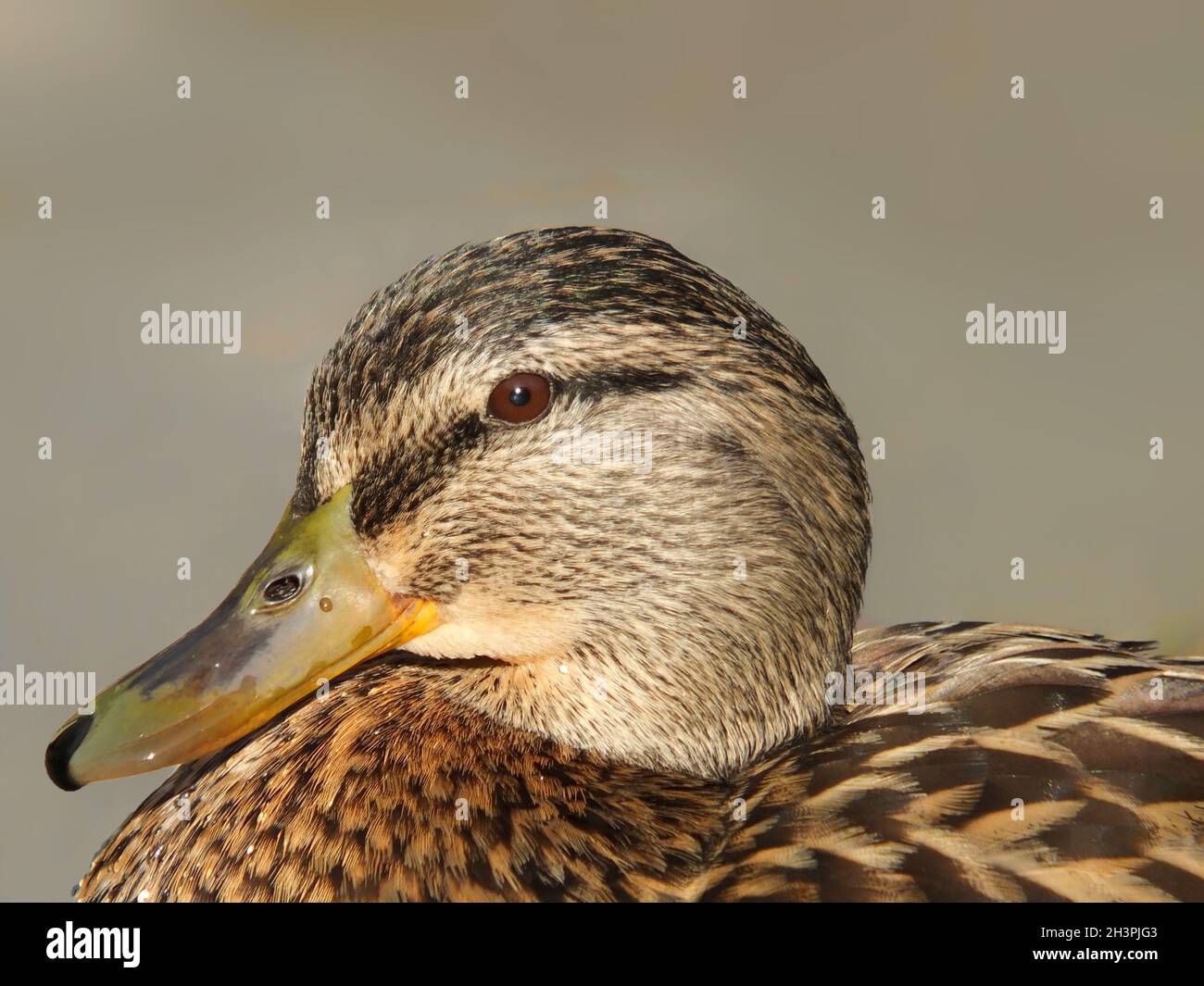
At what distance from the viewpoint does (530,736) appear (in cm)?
235

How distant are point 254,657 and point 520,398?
587mm

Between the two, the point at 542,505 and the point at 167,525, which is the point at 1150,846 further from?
the point at 167,525

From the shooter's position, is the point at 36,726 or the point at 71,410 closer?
the point at 36,726

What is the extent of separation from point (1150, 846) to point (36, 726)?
298 cm

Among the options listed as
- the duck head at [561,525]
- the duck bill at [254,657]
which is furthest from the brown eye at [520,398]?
the duck bill at [254,657]

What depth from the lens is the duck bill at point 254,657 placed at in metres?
2.18

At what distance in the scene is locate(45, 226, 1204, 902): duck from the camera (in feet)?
6.79

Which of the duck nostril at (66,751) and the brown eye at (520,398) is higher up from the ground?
the brown eye at (520,398)

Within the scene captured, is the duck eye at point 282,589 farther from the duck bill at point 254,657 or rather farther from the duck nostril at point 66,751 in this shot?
the duck nostril at point 66,751

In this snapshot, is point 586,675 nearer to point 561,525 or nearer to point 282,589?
point 561,525

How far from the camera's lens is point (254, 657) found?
2.22 m

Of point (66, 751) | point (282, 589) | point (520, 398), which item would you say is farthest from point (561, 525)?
point (66, 751)
